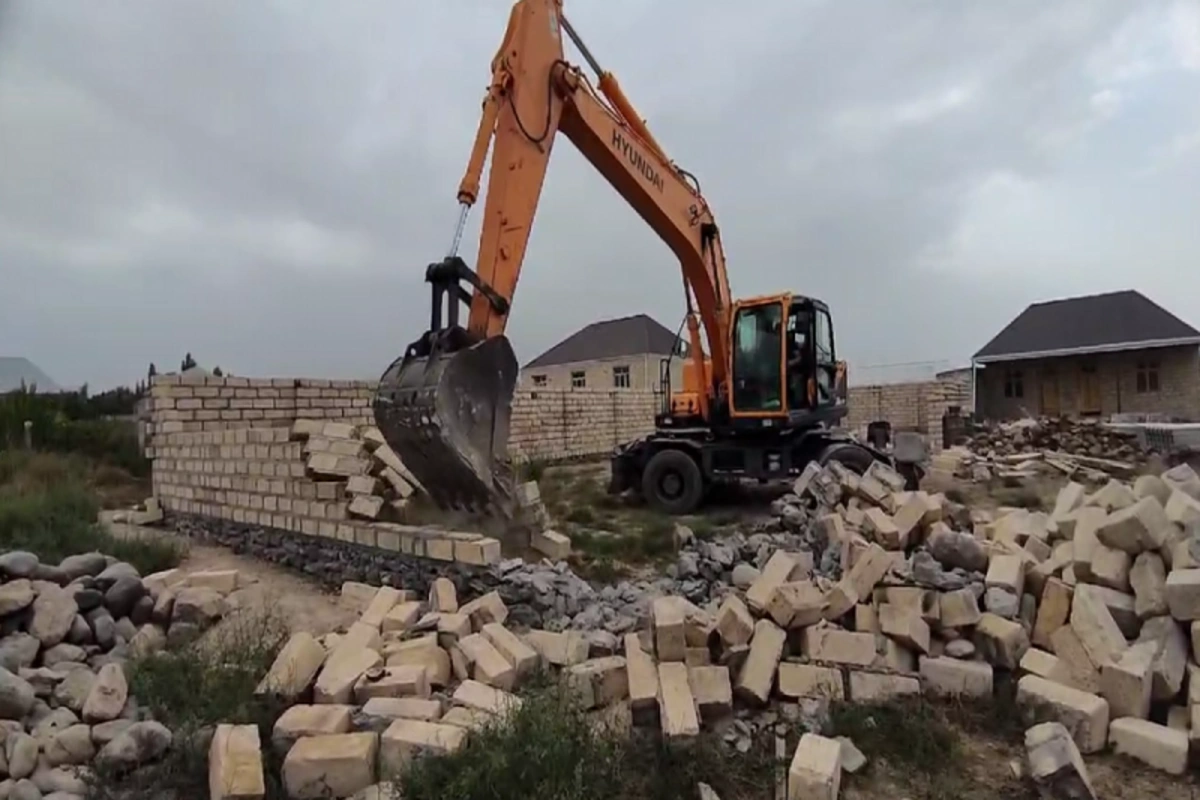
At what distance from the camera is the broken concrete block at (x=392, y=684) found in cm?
311

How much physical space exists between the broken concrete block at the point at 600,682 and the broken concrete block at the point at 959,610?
155 cm

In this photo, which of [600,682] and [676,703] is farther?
[600,682]

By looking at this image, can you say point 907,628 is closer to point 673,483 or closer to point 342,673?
point 342,673

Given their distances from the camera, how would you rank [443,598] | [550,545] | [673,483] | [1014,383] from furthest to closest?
1. [1014,383]
2. [673,483]
3. [550,545]
4. [443,598]

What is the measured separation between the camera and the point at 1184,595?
131 inches

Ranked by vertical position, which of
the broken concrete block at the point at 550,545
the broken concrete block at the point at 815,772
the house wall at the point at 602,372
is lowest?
the broken concrete block at the point at 815,772

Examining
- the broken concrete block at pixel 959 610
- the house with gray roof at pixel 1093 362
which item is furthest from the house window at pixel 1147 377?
the broken concrete block at pixel 959 610

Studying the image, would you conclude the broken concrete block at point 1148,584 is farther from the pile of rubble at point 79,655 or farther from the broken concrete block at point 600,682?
the pile of rubble at point 79,655

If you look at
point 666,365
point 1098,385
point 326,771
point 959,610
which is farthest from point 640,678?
point 1098,385

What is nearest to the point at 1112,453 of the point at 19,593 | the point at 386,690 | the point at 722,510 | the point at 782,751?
the point at 722,510

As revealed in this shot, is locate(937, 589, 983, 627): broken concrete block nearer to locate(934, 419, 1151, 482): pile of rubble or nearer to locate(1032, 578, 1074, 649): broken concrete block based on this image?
locate(1032, 578, 1074, 649): broken concrete block

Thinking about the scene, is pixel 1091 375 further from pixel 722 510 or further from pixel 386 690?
pixel 386 690

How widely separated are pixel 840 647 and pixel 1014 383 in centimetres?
2232

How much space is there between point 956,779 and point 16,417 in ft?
43.3
